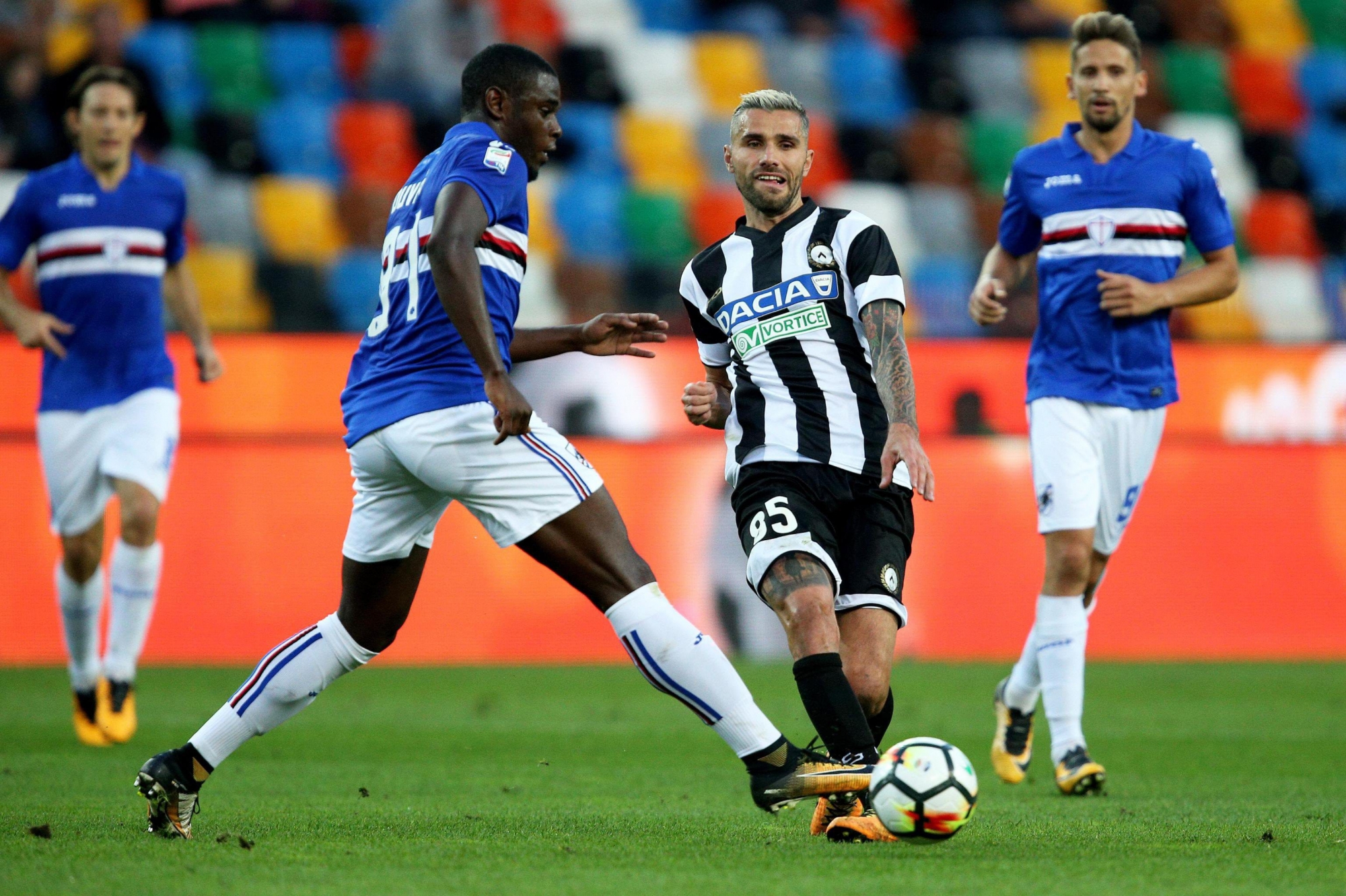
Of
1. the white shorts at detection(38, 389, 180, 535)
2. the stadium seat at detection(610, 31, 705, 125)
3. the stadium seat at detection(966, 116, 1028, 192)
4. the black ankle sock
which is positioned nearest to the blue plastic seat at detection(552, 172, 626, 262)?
the stadium seat at detection(610, 31, 705, 125)

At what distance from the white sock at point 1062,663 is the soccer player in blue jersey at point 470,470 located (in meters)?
1.67

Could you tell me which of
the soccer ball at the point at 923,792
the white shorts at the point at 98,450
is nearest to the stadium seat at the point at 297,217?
the white shorts at the point at 98,450

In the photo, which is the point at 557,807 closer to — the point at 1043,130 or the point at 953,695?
the point at 953,695

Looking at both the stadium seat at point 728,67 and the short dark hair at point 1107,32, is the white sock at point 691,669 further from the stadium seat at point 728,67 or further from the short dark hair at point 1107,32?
the stadium seat at point 728,67

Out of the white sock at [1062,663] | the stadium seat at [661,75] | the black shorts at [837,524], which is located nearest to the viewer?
the black shorts at [837,524]

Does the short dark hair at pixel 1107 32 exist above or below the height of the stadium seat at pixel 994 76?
below

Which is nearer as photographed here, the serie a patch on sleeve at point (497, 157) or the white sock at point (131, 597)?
the serie a patch on sleeve at point (497, 157)

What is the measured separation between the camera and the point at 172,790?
4.25 meters

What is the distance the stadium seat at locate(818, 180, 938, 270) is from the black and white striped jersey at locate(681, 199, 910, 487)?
8.29 m

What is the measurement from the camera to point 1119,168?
19.2 ft

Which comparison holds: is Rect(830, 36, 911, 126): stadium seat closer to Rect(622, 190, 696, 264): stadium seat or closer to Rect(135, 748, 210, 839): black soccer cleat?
Rect(622, 190, 696, 264): stadium seat

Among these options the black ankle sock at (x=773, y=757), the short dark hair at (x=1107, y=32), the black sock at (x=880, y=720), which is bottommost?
the black sock at (x=880, y=720)

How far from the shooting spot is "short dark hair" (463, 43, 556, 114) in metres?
4.43

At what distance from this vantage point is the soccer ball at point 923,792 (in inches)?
158
